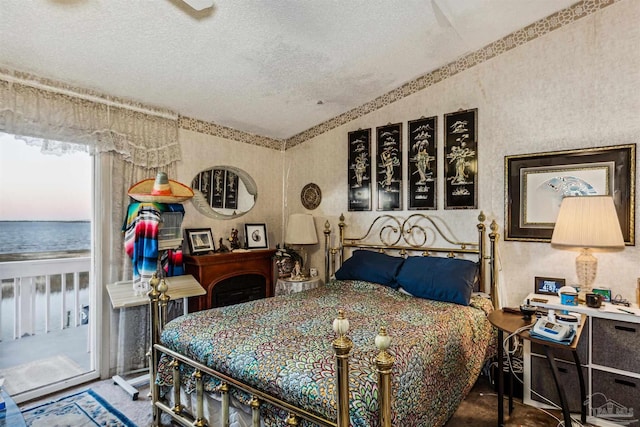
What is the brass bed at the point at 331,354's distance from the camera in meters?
1.41

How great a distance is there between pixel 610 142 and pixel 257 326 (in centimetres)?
295

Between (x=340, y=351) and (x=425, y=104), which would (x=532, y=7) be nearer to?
(x=425, y=104)

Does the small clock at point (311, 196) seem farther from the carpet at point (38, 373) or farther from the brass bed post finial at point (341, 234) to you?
the carpet at point (38, 373)

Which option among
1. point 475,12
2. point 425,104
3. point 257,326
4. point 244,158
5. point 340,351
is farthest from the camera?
point 244,158

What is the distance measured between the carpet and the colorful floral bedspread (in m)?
1.53

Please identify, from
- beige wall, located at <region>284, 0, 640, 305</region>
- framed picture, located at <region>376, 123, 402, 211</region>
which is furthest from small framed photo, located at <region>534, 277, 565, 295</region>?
framed picture, located at <region>376, 123, 402, 211</region>

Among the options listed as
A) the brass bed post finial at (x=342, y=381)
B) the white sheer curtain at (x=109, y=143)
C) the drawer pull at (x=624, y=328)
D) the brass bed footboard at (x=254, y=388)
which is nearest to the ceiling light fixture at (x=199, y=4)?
the white sheer curtain at (x=109, y=143)

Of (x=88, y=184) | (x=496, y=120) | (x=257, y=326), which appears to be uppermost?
(x=496, y=120)

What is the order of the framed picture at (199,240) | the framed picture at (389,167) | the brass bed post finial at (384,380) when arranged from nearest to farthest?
the brass bed post finial at (384,380) < the framed picture at (199,240) < the framed picture at (389,167)

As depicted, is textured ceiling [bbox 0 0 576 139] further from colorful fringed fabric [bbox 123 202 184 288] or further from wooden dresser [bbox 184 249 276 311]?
wooden dresser [bbox 184 249 276 311]

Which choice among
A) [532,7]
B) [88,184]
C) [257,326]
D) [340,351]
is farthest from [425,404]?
[88,184]

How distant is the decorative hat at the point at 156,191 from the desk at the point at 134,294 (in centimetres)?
77

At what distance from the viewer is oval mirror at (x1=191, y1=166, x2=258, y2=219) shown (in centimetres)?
389

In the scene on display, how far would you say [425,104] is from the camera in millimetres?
3648
